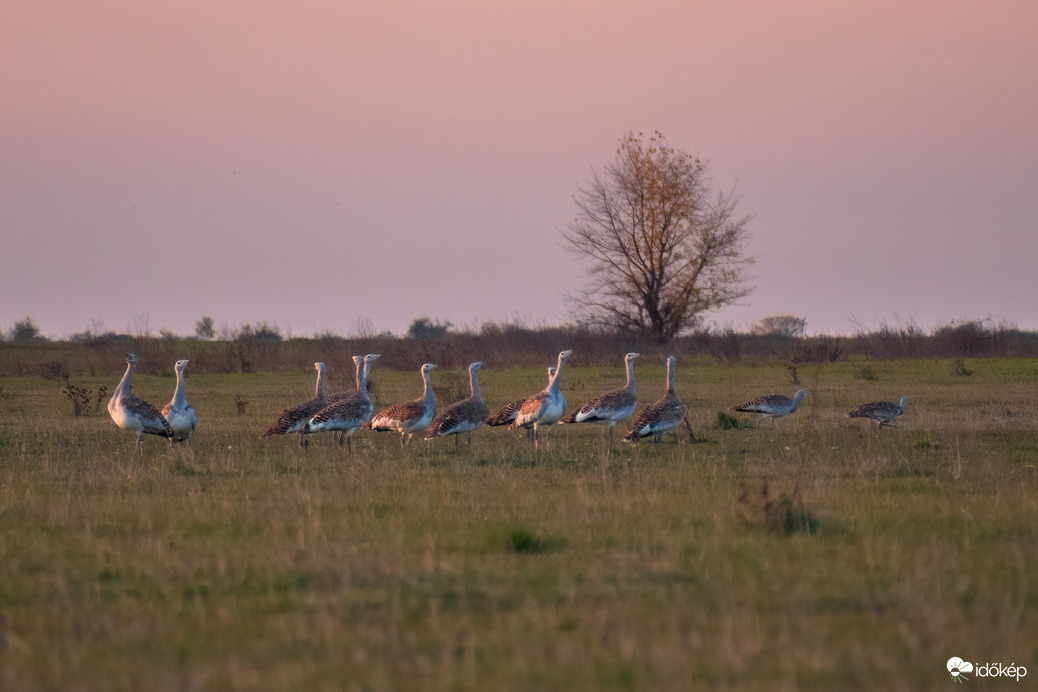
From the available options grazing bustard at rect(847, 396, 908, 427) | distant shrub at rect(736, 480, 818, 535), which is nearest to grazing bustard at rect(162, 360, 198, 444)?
distant shrub at rect(736, 480, 818, 535)

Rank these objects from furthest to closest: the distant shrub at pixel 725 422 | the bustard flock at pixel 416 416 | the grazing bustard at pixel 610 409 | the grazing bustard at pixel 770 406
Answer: the grazing bustard at pixel 770 406, the distant shrub at pixel 725 422, the grazing bustard at pixel 610 409, the bustard flock at pixel 416 416

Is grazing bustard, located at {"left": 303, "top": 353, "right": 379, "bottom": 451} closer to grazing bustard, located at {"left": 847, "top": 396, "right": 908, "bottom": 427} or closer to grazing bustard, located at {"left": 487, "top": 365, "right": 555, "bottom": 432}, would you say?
grazing bustard, located at {"left": 487, "top": 365, "right": 555, "bottom": 432}

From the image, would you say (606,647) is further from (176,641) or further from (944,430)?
(944,430)

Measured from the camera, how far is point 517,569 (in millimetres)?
6332

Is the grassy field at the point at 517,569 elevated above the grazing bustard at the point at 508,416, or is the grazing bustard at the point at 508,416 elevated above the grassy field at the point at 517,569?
the grazing bustard at the point at 508,416

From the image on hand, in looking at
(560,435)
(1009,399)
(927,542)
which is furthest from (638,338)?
(927,542)

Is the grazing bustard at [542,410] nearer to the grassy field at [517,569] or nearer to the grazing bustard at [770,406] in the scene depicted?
the grassy field at [517,569]

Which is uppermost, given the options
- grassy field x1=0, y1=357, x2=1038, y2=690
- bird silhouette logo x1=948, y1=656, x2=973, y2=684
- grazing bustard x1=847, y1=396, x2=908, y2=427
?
grazing bustard x1=847, y1=396, x2=908, y2=427

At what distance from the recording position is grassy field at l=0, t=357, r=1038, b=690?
4441 millimetres

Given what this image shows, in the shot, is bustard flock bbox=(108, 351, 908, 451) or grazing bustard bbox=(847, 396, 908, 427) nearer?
bustard flock bbox=(108, 351, 908, 451)

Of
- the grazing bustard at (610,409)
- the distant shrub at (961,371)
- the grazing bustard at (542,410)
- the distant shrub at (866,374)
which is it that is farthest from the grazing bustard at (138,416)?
the distant shrub at (961,371)

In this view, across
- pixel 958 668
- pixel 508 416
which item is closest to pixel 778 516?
pixel 958 668

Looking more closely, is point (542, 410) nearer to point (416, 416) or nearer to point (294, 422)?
point (416, 416)

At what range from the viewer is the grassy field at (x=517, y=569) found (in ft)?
14.6
